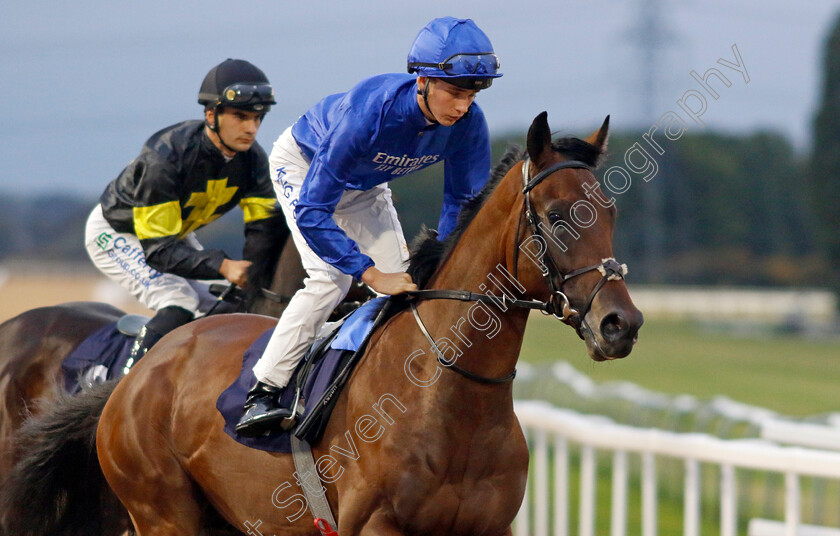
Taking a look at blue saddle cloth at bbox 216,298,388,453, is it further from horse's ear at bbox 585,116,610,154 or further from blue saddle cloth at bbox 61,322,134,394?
blue saddle cloth at bbox 61,322,134,394

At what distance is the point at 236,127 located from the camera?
169 inches

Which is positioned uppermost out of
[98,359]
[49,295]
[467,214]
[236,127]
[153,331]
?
[236,127]

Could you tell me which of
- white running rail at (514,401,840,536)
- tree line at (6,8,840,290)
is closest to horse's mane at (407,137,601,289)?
white running rail at (514,401,840,536)

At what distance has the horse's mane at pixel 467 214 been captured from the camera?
282 cm

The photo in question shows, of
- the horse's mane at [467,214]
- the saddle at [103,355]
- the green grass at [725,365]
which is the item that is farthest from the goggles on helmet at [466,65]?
the green grass at [725,365]

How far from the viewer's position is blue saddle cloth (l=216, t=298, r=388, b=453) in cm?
319

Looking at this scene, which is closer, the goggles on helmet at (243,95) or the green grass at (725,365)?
the goggles on helmet at (243,95)

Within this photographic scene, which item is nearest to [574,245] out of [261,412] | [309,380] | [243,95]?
[309,380]

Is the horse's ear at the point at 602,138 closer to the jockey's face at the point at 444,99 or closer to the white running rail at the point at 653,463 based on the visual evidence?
the jockey's face at the point at 444,99

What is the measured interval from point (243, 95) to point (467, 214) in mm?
1497

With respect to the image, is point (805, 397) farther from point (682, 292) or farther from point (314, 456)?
point (682, 292)

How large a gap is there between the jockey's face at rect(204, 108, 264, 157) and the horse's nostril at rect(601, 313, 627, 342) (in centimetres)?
224

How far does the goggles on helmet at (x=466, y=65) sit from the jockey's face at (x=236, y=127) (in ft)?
4.84

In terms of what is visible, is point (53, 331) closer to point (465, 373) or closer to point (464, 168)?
point (464, 168)
